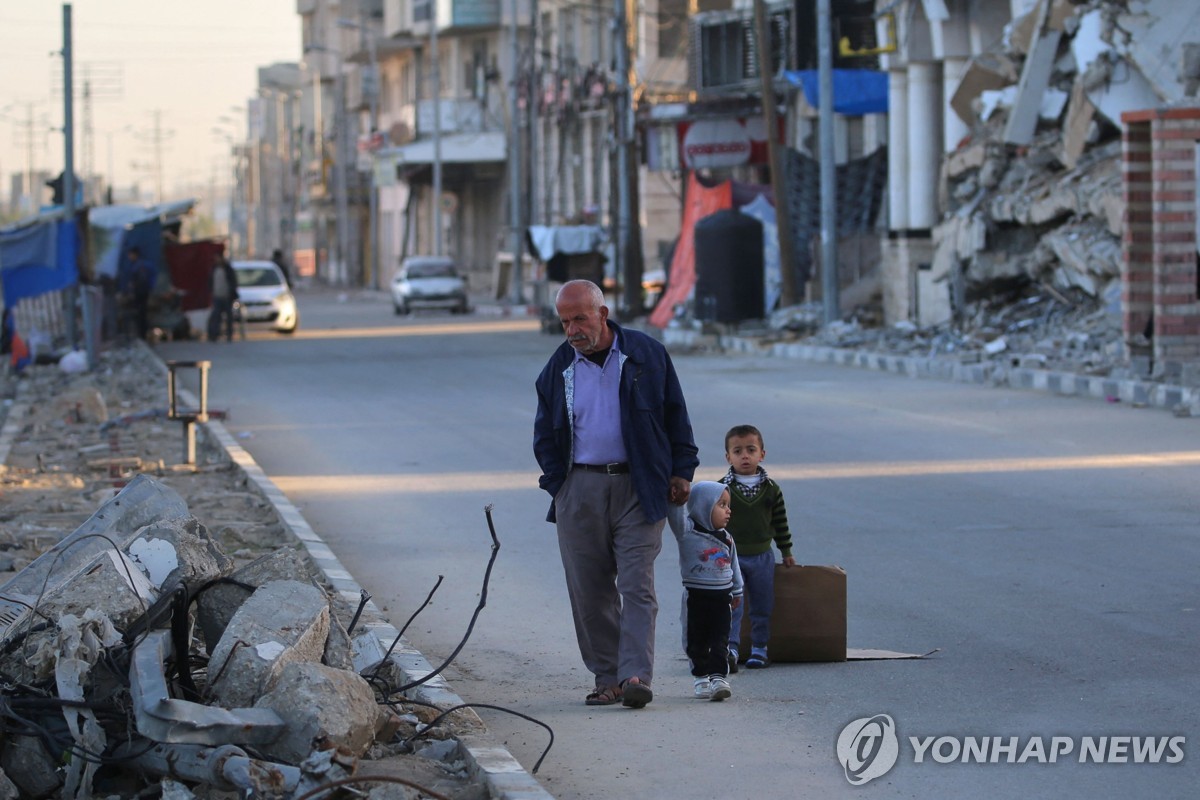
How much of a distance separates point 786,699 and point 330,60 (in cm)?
9031

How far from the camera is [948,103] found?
93.4 ft

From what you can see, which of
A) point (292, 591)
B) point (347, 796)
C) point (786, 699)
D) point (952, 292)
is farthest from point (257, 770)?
point (952, 292)

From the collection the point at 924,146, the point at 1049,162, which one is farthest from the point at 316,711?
the point at 924,146

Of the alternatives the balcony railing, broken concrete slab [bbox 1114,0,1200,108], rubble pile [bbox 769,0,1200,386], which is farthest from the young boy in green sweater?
the balcony railing

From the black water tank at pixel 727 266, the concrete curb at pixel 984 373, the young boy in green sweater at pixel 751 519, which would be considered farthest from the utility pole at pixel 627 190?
the young boy in green sweater at pixel 751 519

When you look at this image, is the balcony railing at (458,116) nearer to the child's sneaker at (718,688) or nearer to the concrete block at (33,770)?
the child's sneaker at (718,688)

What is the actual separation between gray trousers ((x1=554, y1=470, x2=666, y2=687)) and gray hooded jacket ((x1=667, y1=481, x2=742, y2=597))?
0.13 meters

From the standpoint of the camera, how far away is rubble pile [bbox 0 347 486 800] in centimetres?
526

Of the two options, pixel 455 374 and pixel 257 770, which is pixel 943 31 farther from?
pixel 257 770

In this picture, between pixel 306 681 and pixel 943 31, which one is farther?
pixel 943 31

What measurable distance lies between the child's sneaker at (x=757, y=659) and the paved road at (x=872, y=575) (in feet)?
0.19

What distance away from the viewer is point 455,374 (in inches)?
952

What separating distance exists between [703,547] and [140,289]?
95.2 ft

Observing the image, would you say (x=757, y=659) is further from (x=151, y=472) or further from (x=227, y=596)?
(x=151, y=472)
